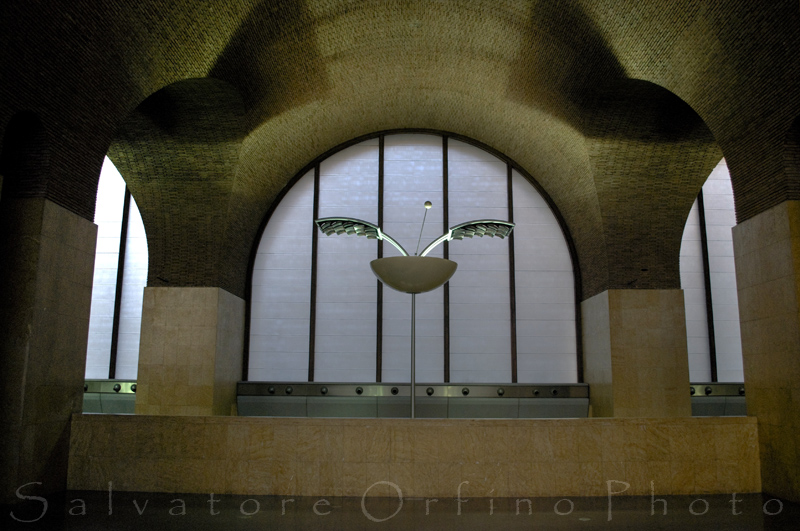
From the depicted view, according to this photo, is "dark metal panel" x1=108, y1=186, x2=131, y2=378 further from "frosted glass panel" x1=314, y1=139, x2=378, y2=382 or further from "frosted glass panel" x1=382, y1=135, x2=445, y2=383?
"frosted glass panel" x1=382, y1=135, x2=445, y2=383

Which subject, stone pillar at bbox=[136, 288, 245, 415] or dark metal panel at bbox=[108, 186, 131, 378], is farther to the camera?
dark metal panel at bbox=[108, 186, 131, 378]

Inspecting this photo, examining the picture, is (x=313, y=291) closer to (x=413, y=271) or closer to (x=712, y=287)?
(x=413, y=271)

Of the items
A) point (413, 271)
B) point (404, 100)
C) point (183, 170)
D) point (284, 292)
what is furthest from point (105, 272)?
point (413, 271)

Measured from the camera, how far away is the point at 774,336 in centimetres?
768

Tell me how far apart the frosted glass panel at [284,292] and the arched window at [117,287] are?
8.66 ft

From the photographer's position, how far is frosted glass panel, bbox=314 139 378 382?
45.7 feet

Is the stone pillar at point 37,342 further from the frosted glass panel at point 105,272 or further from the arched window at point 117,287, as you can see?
the frosted glass panel at point 105,272

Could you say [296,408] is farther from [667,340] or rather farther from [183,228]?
[667,340]

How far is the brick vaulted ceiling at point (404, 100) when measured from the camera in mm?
7324

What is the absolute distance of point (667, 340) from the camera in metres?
12.3

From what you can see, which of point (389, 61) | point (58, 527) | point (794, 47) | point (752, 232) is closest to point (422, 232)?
point (389, 61)

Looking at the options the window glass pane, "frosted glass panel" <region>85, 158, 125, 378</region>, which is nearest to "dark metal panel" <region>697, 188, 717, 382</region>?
the window glass pane

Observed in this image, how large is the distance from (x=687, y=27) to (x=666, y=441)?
530cm

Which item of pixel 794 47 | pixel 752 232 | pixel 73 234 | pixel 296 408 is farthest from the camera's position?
A: pixel 296 408
